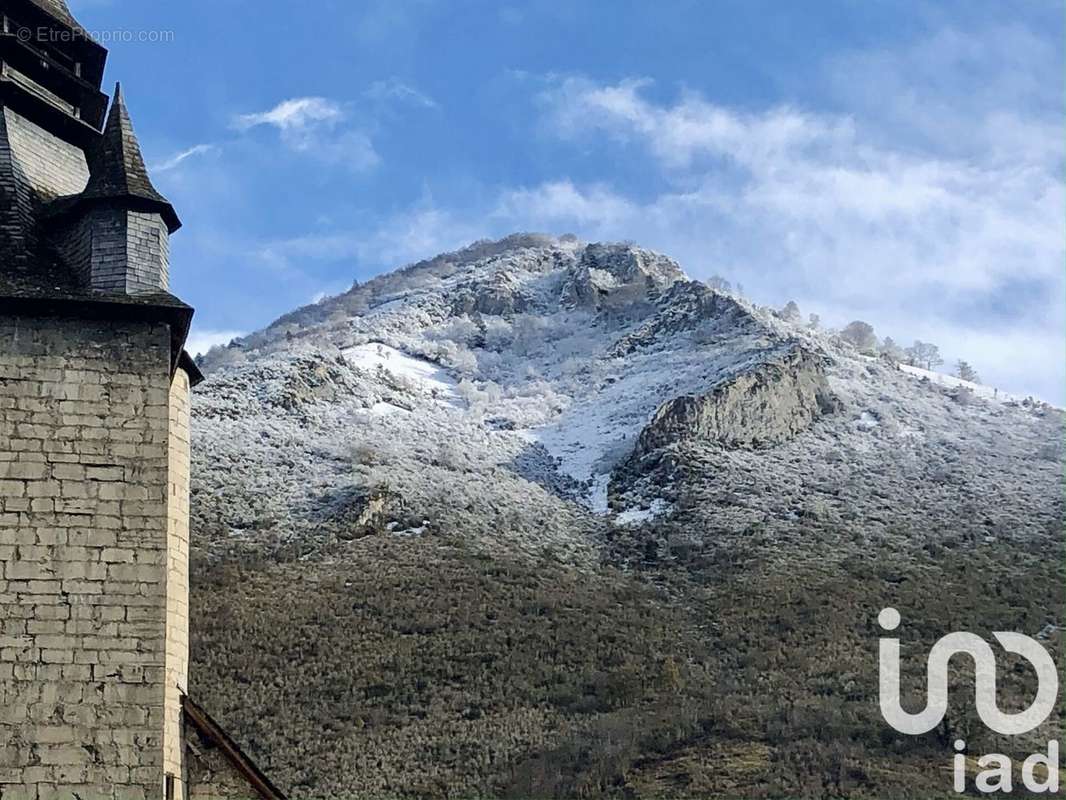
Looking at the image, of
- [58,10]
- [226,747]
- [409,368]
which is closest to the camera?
[226,747]

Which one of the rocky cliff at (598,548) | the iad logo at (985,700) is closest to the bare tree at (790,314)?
the rocky cliff at (598,548)

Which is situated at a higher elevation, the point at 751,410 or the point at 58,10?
the point at 751,410

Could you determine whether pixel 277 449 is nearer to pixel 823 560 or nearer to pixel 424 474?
pixel 424 474

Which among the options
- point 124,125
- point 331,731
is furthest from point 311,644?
point 124,125

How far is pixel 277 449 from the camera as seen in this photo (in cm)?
7075

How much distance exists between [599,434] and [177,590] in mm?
69509

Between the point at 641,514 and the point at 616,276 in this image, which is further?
the point at 616,276

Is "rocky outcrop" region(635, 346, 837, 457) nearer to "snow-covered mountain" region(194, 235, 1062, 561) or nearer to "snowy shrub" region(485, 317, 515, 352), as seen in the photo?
"snow-covered mountain" region(194, 235, 1062, 561)

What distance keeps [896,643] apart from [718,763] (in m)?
12.4

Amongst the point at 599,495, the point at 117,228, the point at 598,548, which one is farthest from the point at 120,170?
the point at 599,495

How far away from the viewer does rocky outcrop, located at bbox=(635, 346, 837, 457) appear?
7519 cm

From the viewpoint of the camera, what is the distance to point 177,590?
1328 cm

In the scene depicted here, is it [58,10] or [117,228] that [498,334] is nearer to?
[58,10]

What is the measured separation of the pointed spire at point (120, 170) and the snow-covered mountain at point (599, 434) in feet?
142
